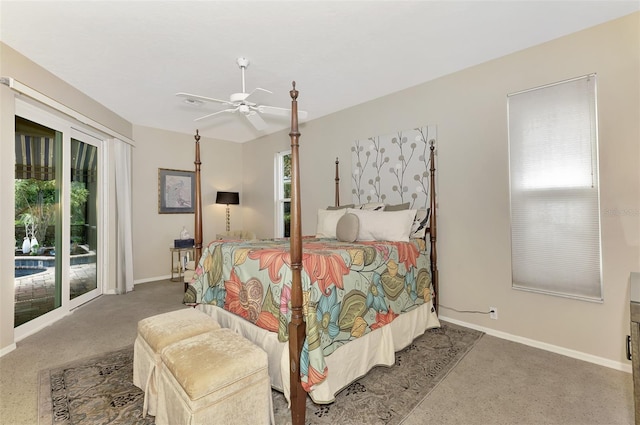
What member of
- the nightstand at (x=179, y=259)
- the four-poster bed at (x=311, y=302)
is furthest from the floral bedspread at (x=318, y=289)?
the nightstand at (x=179, y=259)

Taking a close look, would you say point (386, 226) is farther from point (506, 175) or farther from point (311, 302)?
point (311, 302)

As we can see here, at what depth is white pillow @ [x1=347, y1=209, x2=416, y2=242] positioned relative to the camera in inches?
111

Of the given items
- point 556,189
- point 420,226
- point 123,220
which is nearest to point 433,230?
point 420,226

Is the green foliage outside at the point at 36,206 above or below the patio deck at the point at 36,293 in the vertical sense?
above

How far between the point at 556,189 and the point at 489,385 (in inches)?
66.9

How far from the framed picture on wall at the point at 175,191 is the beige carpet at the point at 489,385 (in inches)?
103

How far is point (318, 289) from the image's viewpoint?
1.86 meters

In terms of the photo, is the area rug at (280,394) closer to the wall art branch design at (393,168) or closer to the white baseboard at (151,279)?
the wall art branch design at (393,168)

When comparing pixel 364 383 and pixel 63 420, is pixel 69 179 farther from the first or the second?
pixel 364 383

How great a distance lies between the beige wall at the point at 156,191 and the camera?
5016 millimetres

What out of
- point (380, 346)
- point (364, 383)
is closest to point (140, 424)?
Result: point (364, 383)

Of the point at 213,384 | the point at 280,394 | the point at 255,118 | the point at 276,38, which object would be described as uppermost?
the point at 276,38

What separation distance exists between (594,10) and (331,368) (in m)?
3.15

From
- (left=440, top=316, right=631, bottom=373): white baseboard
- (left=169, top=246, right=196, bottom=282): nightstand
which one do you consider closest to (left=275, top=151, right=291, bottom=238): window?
(left=169, top=246, right=196, bottom=282): nightstand
